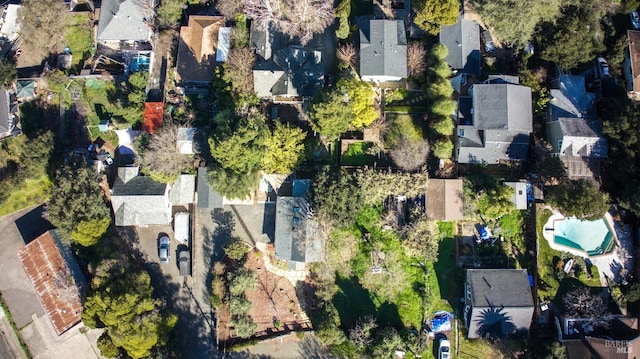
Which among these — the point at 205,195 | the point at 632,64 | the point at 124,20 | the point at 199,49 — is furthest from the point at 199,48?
the point at 632,64

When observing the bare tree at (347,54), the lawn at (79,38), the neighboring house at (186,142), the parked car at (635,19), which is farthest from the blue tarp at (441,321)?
the lawn at (79,38)

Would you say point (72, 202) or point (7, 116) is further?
point (7, 116)

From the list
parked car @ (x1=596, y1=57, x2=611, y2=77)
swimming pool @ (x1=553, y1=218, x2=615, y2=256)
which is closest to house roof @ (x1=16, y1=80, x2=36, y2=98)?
swimming pool @ (x1=553, y1=218, x2=615, y2=256)

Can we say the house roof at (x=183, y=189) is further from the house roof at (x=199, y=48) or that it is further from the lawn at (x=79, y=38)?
the lawn at (x=79, y=38)

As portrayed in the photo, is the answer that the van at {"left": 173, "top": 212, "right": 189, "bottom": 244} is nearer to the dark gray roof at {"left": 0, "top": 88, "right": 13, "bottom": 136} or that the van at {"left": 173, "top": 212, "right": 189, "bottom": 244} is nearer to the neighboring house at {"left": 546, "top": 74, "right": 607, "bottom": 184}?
the dark gray roof at {"left": 0, "top": 88, "right": 13, "bottom": 136}

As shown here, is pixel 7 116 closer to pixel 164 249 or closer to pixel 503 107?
pixel 164 249

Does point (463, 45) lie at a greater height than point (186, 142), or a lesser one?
greater
